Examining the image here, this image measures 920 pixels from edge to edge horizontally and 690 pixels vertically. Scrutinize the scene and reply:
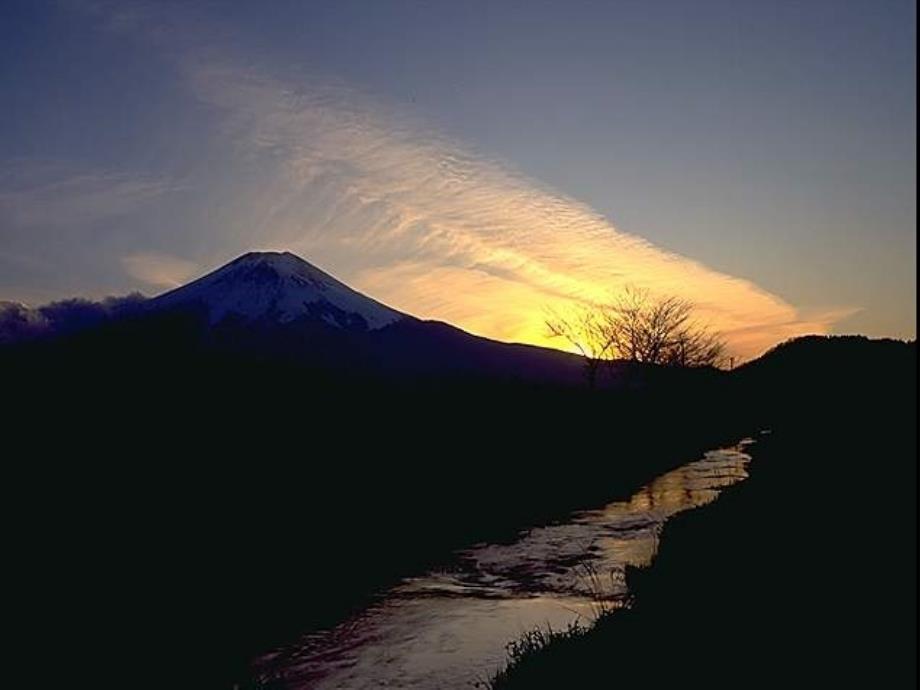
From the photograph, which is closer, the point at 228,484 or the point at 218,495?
the point at 218,495

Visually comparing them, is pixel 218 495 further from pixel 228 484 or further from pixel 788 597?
pixel 788 597

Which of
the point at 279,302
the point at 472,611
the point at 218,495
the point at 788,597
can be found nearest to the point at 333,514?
the point at 218,495

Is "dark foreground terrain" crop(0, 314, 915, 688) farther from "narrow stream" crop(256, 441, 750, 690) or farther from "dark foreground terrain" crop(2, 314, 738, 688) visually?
"narrow stream" crop(256, 441, 750, 690)

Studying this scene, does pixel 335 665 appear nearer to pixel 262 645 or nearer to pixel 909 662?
pixel 262 645

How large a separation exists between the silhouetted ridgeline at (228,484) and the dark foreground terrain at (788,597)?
7.14ft

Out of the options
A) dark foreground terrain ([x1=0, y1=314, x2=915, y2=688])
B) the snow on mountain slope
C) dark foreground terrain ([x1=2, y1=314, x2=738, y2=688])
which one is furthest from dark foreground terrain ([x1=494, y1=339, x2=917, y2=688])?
the snow on mountain slope

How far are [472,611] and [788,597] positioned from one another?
9105mm

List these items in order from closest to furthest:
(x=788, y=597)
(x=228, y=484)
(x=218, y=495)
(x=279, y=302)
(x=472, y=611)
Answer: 1. (x=788, y=597)
2. (x=472, y=611)
3. (x=218, y=495)
4. (x=228, y=484)
5. (x=279, y=302)

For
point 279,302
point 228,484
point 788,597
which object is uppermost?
point 279,302

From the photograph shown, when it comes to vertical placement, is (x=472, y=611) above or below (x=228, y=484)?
below

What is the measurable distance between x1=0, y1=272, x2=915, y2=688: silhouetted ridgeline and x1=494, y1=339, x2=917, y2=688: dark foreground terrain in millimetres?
2176

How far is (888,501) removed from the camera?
10297 mm

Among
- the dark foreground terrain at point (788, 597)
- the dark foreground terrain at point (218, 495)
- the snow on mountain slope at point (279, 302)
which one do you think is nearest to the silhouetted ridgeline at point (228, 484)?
the dark foreground terrain at point (218, 495)

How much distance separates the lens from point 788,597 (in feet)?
27.4
